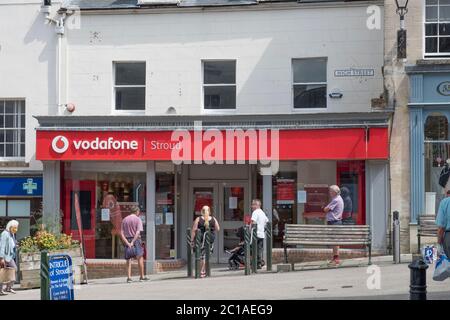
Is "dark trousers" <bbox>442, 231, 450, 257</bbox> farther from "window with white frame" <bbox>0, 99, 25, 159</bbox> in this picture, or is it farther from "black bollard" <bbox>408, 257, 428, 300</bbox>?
"window with white frame" <bbox>0, 99, 25, 159</bbox>

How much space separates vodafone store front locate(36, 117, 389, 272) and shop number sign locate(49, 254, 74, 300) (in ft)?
28.5

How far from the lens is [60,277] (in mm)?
11930

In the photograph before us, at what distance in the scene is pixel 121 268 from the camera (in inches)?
827

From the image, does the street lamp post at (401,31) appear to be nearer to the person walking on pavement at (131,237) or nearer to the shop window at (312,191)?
the shop window at (312,191)

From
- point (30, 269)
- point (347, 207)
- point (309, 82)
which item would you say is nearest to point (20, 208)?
point (30, 269)

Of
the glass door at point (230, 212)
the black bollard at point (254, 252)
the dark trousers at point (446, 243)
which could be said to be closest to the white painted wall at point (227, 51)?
the glass door at point (230, 212)

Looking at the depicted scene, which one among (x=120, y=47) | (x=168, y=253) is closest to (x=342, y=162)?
(x=168, y=253)

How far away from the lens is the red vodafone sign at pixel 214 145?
19766 millimetres

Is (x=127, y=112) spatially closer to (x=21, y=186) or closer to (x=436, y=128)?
(x=21, y=186)

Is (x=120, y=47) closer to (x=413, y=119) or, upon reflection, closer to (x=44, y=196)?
(x=44, y=196)

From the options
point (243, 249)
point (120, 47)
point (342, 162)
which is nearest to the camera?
point (243, 249)

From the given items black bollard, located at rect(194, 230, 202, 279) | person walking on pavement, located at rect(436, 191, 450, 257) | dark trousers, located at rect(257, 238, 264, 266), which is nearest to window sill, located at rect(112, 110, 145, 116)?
black bollard, located at rect(194, 230, 202, 279)

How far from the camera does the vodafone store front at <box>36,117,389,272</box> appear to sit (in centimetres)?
1994

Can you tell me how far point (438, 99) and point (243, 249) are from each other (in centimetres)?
602
